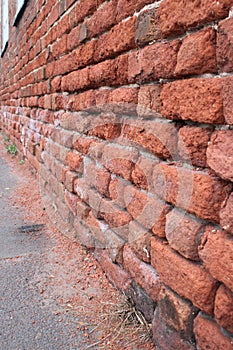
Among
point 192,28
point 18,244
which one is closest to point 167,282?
point 192,28

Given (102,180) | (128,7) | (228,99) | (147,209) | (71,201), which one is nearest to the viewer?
(228,99)

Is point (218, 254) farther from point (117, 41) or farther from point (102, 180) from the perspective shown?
point (117, 41)

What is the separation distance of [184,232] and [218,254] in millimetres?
202

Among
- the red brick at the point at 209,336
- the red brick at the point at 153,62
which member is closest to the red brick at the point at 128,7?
the red brick at the point at 153,62

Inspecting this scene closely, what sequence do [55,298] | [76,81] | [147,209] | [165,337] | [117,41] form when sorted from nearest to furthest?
[165,337]
[147,209]
[117,41]
[55,298]
[76,81]

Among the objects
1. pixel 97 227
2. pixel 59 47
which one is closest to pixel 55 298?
pixel 97 227

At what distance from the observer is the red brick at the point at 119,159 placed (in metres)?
1.86

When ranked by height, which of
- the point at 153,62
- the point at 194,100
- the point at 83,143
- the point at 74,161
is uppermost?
the point at 153,62

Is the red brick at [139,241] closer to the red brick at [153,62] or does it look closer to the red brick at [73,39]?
the red brick at [153,62]

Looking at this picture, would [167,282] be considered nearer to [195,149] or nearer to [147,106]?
[195,149]

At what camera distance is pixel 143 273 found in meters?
1.77

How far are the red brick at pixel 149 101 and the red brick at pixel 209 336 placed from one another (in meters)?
0.82

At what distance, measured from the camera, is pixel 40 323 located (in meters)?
1.87

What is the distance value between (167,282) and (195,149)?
1.87 feet
